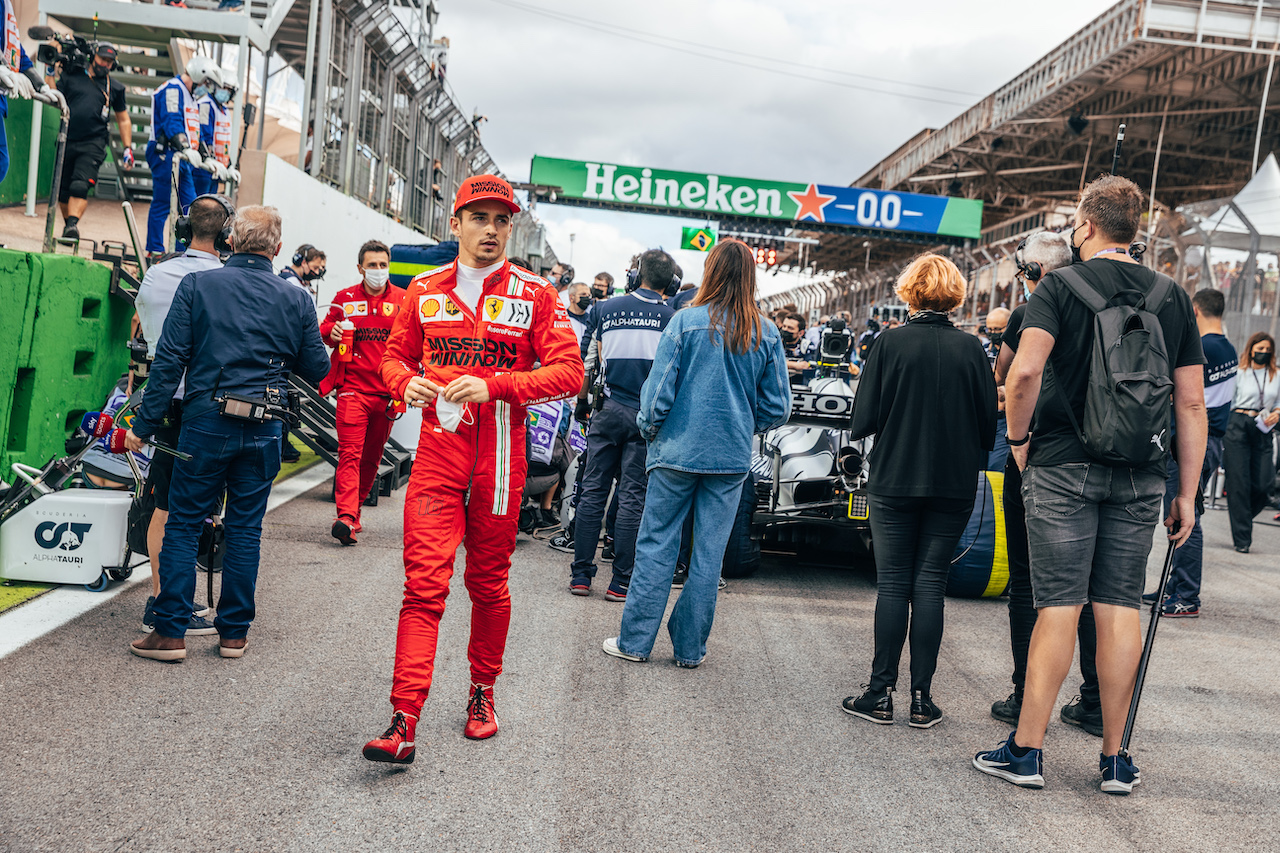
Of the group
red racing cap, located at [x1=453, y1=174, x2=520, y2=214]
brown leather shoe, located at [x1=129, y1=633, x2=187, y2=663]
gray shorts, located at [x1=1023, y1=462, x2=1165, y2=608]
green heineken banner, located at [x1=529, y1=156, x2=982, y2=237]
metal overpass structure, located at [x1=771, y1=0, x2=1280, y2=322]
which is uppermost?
metal overpass structure, located at [x1=771, y1=0, x2=1280, y2=322]

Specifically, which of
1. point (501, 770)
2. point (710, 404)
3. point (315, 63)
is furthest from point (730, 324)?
point (315, 63)

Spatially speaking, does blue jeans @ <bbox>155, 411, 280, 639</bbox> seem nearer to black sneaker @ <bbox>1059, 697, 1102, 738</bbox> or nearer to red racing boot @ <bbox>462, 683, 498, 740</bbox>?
red racing boot @ <bbox>462, 683, 498, 740</bbox>

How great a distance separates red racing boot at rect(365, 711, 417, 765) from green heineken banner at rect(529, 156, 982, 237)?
945 inches

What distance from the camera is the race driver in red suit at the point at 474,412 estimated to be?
360cm

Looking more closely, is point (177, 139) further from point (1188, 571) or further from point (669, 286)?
point (1188, 571)

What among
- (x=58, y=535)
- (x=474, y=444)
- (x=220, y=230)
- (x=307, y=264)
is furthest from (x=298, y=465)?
(x=474, y=444)

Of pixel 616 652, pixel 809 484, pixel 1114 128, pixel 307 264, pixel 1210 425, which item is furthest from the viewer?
pixel 1114 128

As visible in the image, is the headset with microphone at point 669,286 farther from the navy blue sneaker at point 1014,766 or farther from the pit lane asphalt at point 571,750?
the navy blue sneaker at point 1014,766

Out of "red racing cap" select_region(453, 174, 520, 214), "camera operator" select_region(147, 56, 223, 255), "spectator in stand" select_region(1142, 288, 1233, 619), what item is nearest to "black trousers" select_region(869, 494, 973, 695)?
"red racing cap" select_region(453, 174, 520, 214)

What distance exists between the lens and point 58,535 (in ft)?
17.2

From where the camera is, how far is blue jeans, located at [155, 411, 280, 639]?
447 cm

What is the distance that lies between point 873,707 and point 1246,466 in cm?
705

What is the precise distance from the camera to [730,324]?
4.93 metres

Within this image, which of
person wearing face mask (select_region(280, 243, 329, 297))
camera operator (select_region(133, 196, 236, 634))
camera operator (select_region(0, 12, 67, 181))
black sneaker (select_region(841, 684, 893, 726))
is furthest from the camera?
person wearing face mask (select_region(280, 243, 329, 297))
